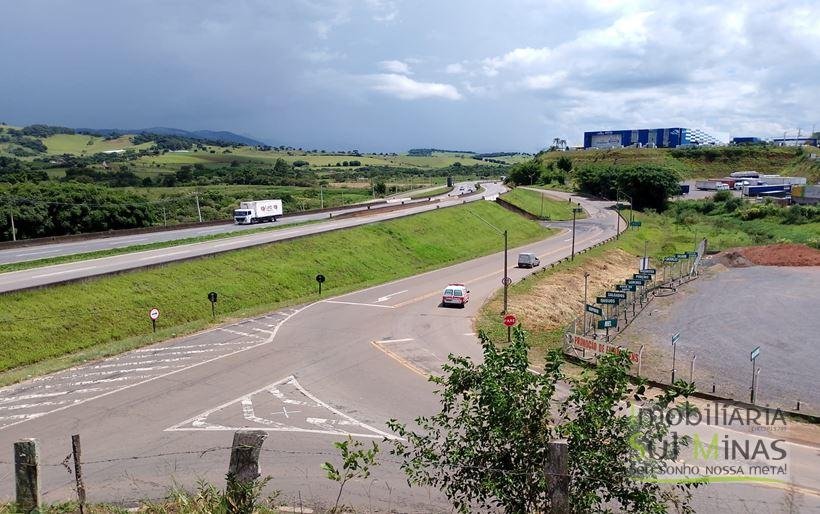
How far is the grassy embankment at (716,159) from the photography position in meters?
156

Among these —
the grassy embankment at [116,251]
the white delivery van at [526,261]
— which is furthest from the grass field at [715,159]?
the grassy embankment at [116,251]

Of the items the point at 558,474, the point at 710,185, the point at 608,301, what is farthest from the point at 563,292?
the point at 710,185

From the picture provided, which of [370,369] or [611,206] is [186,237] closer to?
[370,369]

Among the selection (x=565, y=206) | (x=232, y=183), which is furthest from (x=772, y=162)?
(x=232, y=183)

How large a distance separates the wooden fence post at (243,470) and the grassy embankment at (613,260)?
18.6 metres

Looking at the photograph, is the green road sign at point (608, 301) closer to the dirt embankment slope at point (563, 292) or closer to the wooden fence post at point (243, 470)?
the dirt embankment slope at point (563, 292)

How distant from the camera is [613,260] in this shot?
191 ft

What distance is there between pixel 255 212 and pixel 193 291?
33.0 meters

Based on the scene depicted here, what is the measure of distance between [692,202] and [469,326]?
93.1m

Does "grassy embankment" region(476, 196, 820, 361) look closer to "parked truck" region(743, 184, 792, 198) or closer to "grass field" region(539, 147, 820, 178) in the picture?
"parked truck" region(743, 184, 792, 198)

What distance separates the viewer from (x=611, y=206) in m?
110

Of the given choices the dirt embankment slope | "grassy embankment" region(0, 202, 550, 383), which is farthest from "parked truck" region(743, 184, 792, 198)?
"grassy embankment" region(0, 202, 550, 383)

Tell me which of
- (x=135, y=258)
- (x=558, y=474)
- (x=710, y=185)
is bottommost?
(x=135, y=258)

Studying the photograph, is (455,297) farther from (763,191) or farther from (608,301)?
(763,191)
